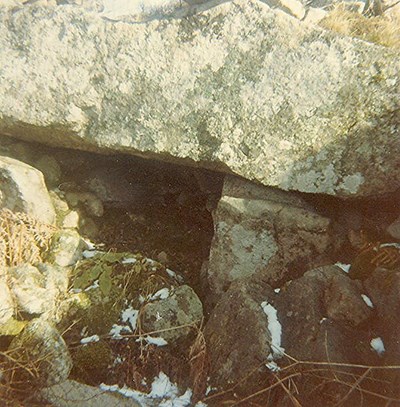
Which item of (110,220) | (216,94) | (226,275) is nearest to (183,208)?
(110,220)

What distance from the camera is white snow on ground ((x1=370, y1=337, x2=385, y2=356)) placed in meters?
2.20

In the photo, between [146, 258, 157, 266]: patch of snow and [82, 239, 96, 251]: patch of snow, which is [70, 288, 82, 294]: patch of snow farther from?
[146, 258, 157, 266]: patch of snow

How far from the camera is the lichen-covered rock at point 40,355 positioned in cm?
253

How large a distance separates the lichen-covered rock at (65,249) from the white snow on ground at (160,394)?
110 cm

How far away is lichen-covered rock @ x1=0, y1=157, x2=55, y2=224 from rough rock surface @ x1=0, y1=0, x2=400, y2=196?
33 centimetres

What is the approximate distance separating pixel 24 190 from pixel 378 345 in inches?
112

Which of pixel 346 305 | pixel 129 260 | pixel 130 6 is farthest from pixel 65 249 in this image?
pixel 130 6

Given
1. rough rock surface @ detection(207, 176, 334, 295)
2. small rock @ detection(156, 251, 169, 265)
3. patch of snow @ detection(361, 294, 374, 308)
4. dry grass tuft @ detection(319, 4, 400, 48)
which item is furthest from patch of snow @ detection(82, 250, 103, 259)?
dry grass tuft @ detection(319, 4, 400, 48)

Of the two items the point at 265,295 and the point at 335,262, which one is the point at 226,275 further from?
the point at 335,262

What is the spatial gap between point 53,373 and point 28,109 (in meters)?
2.00

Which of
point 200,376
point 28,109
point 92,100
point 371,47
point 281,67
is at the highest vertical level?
point 371,47

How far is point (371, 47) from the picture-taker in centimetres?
281

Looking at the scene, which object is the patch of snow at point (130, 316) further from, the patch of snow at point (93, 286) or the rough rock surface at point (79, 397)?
the rough rock surface at point (79, 397)

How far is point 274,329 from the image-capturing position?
7.97 ft
